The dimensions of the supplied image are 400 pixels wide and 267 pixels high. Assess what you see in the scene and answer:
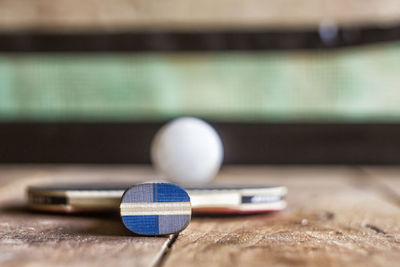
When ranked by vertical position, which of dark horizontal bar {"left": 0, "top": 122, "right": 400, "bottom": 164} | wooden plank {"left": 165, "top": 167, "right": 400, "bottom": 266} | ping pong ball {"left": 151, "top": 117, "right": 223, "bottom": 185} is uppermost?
ping pong ball {"left": 151, "top": 117, "right": 223, "bottom": 185}

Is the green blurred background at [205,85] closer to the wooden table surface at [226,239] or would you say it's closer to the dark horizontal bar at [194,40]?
the dark horizontal bar at [194,40]

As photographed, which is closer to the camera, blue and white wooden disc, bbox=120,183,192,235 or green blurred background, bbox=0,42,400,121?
blue and white wooden disc, bbox=120,183,192,235

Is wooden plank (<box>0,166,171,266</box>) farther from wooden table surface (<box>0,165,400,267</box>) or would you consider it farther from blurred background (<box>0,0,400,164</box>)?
blurred background (<box>0,0,400,164</box>)

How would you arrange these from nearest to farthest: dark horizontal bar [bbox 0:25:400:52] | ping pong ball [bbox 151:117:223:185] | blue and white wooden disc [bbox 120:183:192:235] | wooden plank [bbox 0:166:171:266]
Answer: wooden plank [bbox 0:166:171:266] → blue and white wooden disc [bbox 120:183:192:235] → ping pong ball [bbox 151:117:223:185] → dark horizontal bar [bbox 0:25:400:52]

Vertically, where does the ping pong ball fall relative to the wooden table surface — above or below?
above

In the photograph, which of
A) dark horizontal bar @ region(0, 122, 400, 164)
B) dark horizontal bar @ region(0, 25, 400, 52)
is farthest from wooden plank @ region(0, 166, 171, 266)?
dark horizontal bar @ region(0, 25, 400, 52)

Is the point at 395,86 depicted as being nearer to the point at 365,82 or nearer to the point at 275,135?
the point at 365,82

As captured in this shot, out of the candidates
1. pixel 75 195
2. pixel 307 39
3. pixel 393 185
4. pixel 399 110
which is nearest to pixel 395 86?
pixel 399 110

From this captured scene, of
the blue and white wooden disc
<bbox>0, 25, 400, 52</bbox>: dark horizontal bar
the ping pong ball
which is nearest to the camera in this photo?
the blue and white wooden disc
